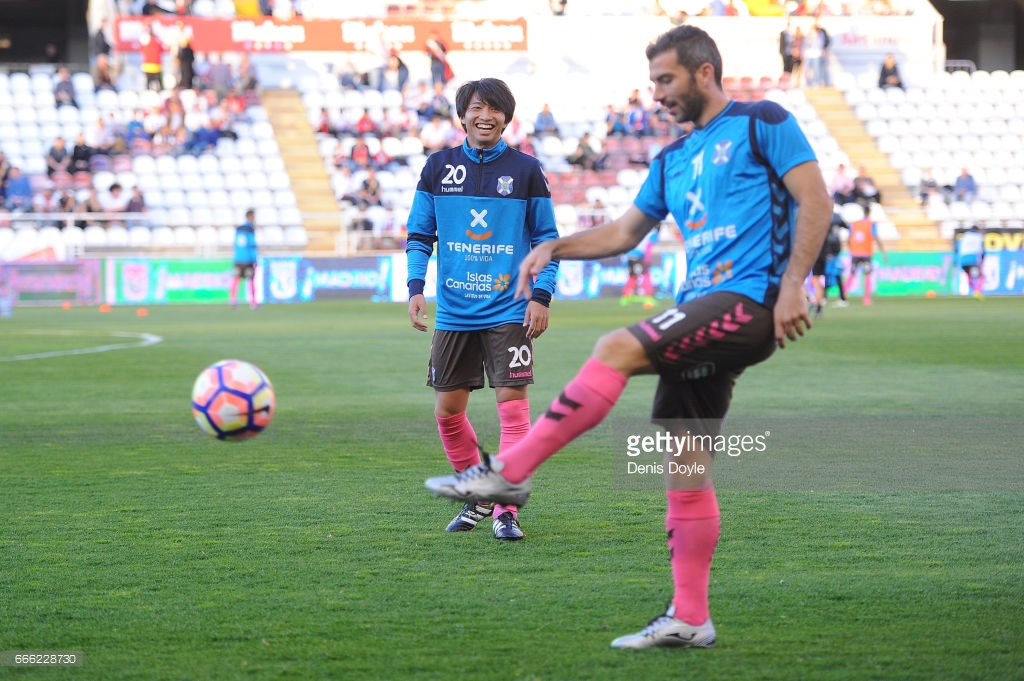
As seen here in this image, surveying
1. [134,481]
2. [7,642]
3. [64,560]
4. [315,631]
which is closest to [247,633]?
[315,631]

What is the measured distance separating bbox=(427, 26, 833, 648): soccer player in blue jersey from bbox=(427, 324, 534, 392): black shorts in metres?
1.65

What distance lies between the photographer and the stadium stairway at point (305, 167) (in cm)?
3100

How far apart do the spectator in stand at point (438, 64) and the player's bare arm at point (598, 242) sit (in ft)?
100

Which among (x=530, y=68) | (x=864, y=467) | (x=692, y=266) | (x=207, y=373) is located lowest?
(x=864, y=467)

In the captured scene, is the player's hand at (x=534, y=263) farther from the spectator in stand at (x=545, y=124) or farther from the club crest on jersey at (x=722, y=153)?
the spectator in stand at (x=545, y=124)

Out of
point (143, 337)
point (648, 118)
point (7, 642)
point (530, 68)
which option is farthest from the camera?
point (530, 68)

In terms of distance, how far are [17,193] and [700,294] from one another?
27.1 m

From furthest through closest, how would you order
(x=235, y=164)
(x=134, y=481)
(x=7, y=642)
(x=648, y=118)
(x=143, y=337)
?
(x=648, y=118) < (x=235, y=164) < (x=143, y=337) < (x=134, y=481) < (x=7, y=642)

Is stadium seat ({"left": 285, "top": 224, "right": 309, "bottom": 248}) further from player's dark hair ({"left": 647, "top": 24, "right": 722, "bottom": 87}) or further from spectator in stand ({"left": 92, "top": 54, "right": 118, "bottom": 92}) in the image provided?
player's dark hair ({"left": 647, "top": 24, "right": 722, "bottom": 87})

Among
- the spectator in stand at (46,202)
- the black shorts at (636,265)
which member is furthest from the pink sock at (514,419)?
the spectator in stand at (46,202)

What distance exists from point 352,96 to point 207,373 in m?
29.4

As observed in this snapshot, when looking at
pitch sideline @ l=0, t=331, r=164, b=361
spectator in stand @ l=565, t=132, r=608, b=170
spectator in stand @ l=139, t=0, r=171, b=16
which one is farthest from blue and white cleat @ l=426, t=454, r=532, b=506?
spectator in stand @ l=139, t=0, r=171, b=16

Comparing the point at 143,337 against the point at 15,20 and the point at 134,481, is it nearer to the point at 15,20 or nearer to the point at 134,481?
the point at 134,481

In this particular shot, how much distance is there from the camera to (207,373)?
617cm
